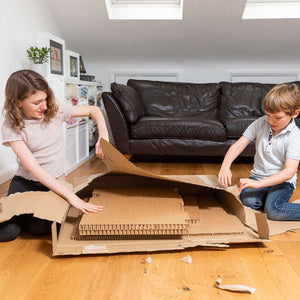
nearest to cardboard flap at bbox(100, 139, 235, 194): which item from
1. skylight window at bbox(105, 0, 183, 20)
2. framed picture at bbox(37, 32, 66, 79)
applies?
framed picture at bbox(37, 32, 66, 79)

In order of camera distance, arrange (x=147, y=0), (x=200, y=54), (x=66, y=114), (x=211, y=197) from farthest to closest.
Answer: (x=200, y=54)
(x=147, y=0)
(x=211, y=197)
(x=66, y=114)

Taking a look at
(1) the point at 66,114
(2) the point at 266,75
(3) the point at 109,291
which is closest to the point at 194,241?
(3) the point at 109,291

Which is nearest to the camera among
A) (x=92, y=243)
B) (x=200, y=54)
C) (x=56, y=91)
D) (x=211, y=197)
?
(x=92, y=243)

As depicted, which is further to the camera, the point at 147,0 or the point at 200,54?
the point at 200,54

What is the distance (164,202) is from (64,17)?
268cm

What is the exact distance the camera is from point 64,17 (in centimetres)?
338

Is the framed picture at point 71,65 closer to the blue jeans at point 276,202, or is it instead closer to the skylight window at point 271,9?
the skylight window at point 271,9

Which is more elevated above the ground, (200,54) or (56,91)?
(200,54)

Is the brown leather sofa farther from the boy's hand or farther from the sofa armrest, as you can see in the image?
the boy's hand

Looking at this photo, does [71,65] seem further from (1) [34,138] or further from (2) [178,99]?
(1) [34,138]

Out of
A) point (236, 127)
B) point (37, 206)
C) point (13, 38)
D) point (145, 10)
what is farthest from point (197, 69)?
point (37, 206)

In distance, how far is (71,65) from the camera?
2877mm

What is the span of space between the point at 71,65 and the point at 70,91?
1.19 feet

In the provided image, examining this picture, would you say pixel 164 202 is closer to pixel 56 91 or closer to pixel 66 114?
pixel 66 114
